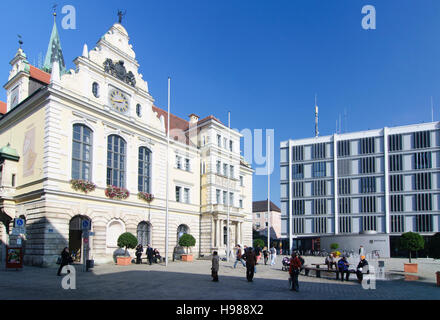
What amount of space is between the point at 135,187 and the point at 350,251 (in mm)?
43278

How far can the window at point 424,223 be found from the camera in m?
69.8

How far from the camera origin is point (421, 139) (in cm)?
7306

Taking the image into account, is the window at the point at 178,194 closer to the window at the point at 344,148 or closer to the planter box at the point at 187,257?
the planter box at the point at 187,257

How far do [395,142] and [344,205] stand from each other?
16.4m

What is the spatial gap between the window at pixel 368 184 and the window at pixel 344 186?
103 inches

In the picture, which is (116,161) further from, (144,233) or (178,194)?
(178,194)

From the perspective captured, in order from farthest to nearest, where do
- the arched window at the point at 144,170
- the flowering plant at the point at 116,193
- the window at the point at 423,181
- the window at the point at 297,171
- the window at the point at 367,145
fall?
1. the window at the point at 297,171
2. the window at the point at 367,145
3. the window at the point at 423,181
4. the arched window at the point at 144,170
5. the flowering plant at the point at 116,193

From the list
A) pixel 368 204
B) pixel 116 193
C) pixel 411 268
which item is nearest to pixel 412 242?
pixel 411 268

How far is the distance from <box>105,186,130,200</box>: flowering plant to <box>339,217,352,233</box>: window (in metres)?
56.6

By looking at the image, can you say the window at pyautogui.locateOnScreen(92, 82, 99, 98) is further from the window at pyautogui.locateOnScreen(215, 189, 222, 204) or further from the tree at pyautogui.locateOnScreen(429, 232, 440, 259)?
the tree at pyautogui.locateOnScreen(429, 232, 440, 259)

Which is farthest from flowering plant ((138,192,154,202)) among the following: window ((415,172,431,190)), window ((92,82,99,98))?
window ((415,172,431,190))

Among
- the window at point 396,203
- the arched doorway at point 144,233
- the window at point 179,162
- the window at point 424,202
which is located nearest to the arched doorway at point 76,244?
the arched doorway at point 144,233
